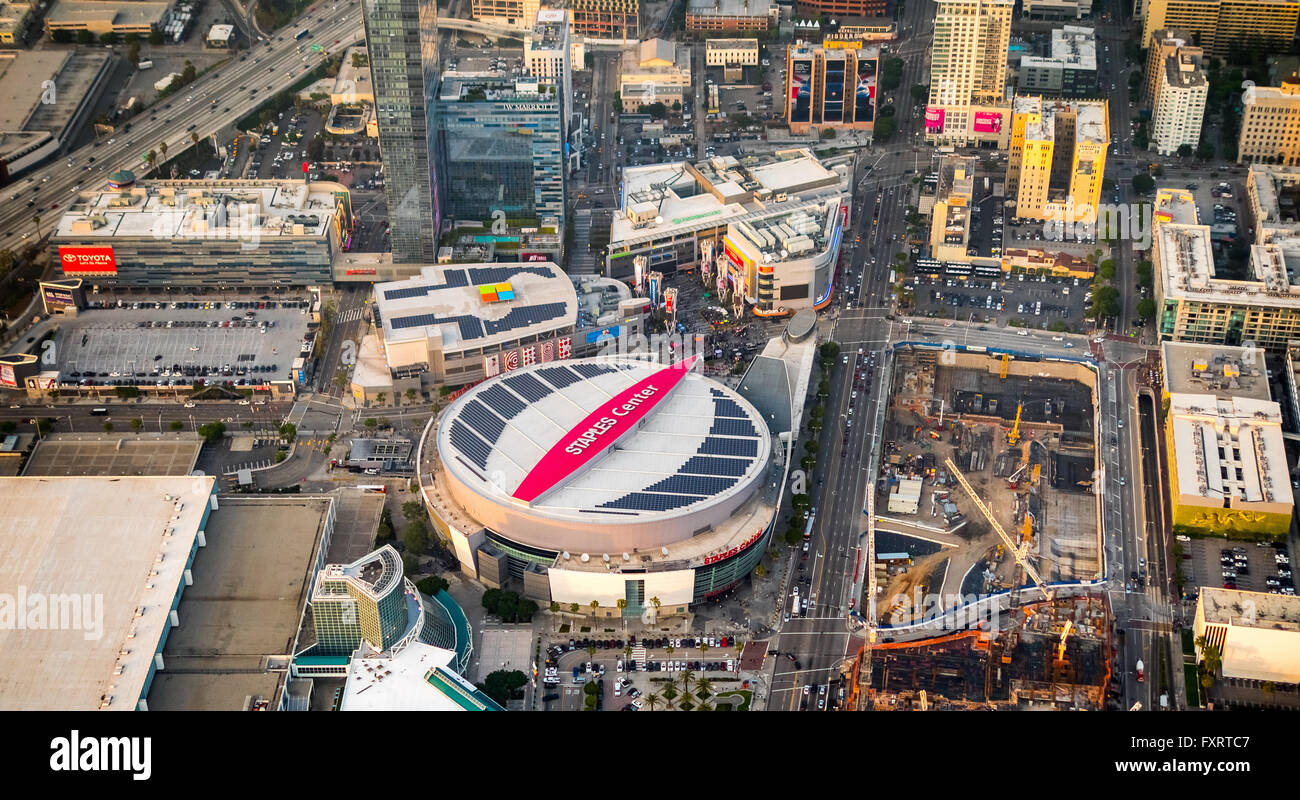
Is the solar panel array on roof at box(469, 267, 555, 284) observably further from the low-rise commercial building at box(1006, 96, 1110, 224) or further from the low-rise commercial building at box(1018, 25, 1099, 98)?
the low-rise commercial building at box(1018, 25, 1099, 98)

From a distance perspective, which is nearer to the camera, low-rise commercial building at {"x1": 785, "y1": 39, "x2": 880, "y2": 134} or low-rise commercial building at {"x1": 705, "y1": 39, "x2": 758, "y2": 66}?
low-rise commercial building at {"x1": 785, "y1": 39, "x2": 880, "y2": 134}

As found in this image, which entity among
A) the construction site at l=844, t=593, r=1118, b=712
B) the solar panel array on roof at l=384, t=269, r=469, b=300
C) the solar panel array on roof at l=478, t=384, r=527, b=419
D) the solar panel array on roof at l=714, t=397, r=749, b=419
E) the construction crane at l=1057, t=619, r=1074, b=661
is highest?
the solar panel array on roof at l=384, t=269, r=469, b=300

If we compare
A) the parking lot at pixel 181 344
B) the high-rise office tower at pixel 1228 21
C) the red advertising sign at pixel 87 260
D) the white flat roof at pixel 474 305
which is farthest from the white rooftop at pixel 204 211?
the high-rise office tower at pixel 1228 21

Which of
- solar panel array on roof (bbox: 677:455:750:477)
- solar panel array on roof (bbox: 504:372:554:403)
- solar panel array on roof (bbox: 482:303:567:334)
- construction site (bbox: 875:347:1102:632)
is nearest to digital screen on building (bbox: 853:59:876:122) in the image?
construction site (bbox: 875:347:1102:632)

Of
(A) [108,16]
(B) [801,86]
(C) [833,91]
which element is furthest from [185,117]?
(C) [833,91]

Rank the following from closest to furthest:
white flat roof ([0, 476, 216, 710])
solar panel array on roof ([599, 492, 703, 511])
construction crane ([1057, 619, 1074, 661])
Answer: white flat roof ([0, 476, 216, 710])
construction crane ([1057, 619, 1074, 661])
solar panel array on roof ([599, 492, 703, 511])

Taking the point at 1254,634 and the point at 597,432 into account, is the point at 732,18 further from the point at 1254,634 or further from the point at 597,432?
the point at 1254,634
